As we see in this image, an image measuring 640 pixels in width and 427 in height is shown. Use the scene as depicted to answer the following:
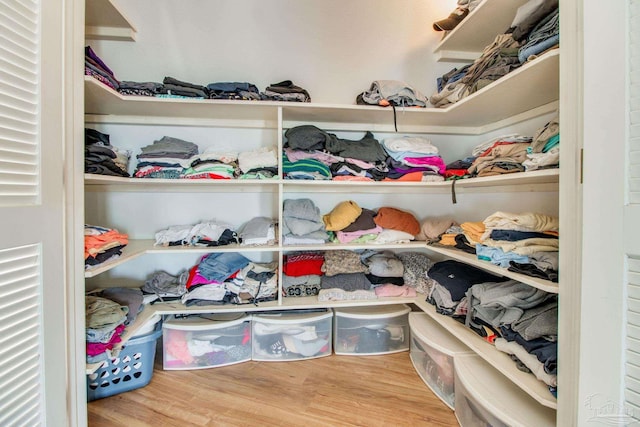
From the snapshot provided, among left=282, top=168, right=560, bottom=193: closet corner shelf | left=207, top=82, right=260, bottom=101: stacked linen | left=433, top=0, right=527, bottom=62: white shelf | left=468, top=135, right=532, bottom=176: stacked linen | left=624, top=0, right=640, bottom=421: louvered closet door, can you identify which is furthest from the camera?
left=207, top=82, right=260, bottom=101: stacked linen

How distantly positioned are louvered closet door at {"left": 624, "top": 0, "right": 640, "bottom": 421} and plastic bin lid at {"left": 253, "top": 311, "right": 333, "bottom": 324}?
1.28 m

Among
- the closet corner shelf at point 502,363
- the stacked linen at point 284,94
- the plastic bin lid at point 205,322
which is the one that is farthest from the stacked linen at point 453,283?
the stacked linen at point 284,94

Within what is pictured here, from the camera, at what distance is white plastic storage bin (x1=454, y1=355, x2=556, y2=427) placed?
95cm

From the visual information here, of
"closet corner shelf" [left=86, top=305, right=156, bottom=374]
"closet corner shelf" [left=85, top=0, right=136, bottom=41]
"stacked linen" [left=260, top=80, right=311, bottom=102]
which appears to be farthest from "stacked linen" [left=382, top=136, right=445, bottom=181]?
"closet corner shelf" [left=85, top=0, right=136, bottom=41]

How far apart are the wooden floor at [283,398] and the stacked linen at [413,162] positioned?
3.78 feet

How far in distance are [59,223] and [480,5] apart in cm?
197

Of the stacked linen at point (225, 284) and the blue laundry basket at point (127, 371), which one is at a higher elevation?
the stacked linen at point (225, 284)

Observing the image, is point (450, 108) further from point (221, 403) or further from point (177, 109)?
point (221, 403)

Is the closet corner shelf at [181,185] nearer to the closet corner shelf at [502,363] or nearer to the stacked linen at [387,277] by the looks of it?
the stacked linen at [387,277]

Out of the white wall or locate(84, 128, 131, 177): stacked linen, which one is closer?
locate(84, 128, 131, 177): stacked linen

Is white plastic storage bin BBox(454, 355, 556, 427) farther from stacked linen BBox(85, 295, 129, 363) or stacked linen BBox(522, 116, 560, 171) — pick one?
stacked linen BBox(85, 295, 129, 363)

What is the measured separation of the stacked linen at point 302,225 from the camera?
5.29 ft

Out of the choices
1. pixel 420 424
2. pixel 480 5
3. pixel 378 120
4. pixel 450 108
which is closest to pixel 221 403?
pixel 420 424

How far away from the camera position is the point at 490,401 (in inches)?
40.3
